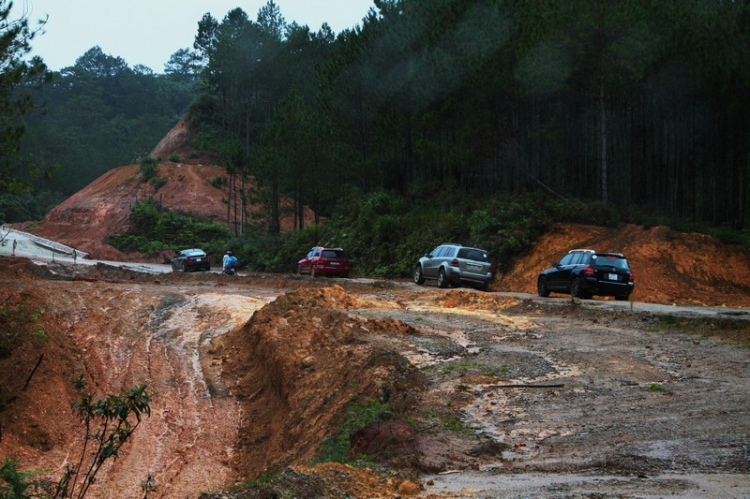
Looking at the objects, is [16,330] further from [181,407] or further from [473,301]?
[473,301]

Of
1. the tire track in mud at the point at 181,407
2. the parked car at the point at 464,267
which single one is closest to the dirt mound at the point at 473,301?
the parked car at the point at 464,267

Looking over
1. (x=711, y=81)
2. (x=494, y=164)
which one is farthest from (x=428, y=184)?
(x=711, y=81)

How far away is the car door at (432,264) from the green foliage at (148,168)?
5906 centimetres

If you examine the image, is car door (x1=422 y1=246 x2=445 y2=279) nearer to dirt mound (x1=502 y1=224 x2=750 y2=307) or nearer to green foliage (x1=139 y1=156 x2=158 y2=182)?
dirt mound (x1=502 y1=224 x2=750 y2=307)

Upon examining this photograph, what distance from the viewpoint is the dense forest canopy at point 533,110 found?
3391 centimetres

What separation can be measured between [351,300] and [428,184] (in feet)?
84.2

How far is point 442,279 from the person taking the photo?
1160 inches

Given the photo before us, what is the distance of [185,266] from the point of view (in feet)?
150

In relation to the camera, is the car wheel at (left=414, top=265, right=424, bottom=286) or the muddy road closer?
the muddy road

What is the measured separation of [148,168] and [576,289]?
68801mm

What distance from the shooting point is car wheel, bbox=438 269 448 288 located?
96.1ft

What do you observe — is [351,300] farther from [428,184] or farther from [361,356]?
[428,184]

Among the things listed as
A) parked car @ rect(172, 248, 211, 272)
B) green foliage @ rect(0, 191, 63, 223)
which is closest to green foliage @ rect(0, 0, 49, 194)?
parked car @ rect(172, 248, 211, 272)

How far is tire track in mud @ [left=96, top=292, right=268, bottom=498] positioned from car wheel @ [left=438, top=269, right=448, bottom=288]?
783 centimetres
